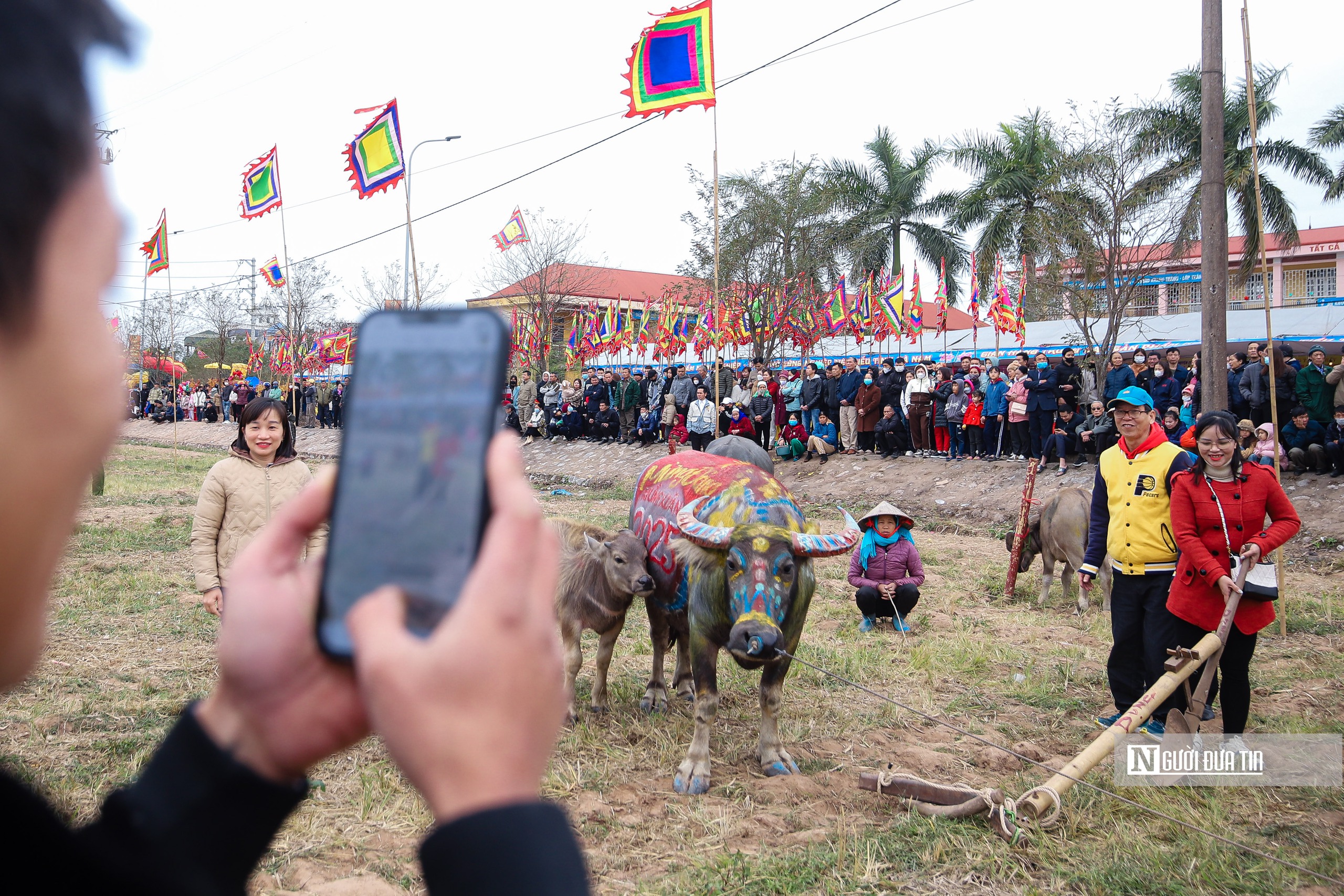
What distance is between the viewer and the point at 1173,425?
13188 millimetres

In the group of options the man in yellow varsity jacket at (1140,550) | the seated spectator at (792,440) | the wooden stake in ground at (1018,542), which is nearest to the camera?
the man in yellow varsity jacket at (1140,550)

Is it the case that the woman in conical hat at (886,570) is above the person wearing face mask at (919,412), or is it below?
below

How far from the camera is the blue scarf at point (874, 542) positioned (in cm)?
878

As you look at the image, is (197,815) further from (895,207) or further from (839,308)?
(895,207)

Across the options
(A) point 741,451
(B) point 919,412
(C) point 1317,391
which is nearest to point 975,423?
(B) point 919,412

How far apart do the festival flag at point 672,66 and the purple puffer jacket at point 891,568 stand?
697 cm

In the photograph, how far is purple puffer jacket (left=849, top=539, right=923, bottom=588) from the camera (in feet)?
28.1

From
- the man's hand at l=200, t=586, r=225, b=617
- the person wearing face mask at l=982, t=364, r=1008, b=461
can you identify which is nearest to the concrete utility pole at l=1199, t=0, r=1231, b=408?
the person wearing face mask at l=982, t=364, r=1008, b=461

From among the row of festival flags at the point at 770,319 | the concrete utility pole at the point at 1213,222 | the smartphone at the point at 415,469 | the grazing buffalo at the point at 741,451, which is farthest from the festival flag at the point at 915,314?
the smartphone at the point at 415,469

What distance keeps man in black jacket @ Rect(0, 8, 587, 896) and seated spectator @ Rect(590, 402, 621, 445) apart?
22.5 m

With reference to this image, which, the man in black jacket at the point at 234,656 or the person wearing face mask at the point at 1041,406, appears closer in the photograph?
the man in black jacket at the point at 234,656

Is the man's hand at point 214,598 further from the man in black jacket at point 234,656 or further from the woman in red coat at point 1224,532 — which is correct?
the woman in red coat at point 1224,532

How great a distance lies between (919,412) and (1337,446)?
6875 millimetres

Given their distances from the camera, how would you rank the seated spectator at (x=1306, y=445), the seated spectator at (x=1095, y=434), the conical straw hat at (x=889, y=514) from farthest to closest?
the seated spectator at (x=1095, y=434) → the seated spectator at (x=1306, y=445) → the conical straw hat at (x=889, y=514)
